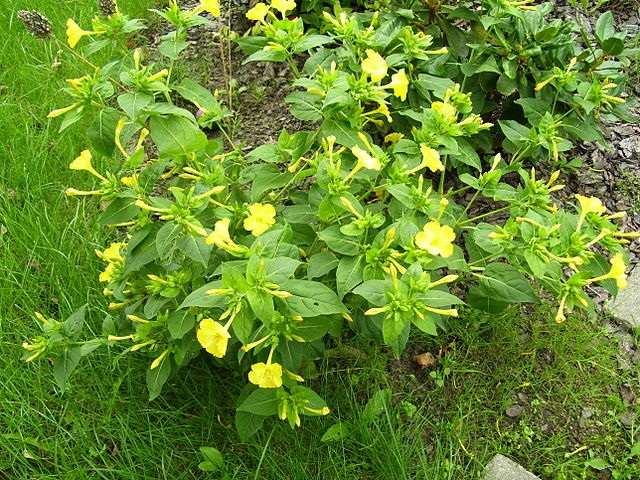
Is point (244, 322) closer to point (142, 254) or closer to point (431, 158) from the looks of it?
point (142, 254)

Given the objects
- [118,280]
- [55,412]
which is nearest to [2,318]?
[55,412]

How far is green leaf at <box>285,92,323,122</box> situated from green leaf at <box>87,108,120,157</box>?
0.55 metres

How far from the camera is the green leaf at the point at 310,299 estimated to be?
1.58 metres

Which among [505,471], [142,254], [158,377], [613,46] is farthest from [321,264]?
[613,46]

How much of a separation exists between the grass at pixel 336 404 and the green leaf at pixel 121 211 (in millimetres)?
532

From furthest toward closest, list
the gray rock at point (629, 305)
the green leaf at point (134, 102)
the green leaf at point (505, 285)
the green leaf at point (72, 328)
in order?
1. the gray rock at point (629, 305)
2. the green leaf at point (72, 328)
3. the green leaf at point (505, 285)
4. the green leaf at point (134, 102)

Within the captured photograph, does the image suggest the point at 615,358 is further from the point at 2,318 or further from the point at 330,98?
the point at 2,318

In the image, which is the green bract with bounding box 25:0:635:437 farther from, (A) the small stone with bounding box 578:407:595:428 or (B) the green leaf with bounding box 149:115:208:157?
(A) the small stone with bounding box 578:407:595:428

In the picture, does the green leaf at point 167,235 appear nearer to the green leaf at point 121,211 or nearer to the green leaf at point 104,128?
the green leaf at point 121,211

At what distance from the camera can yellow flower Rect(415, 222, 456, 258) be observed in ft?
5.22

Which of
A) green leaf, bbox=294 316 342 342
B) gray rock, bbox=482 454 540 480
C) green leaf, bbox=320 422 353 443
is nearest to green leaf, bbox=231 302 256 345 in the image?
green leaf, bbox=294 316 342 342

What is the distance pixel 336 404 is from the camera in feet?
7.55

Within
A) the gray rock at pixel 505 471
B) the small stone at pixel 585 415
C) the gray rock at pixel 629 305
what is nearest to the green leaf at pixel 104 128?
the gray rock at pixel 505 471

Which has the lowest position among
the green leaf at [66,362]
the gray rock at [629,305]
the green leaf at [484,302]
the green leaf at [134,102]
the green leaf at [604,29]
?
the gray rock at [629,305]
